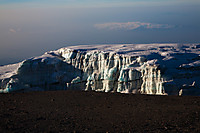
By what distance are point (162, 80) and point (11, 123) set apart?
15.0 metres

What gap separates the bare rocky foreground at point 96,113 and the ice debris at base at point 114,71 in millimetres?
4122

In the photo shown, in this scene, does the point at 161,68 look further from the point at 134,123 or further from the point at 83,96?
the point at 134,123

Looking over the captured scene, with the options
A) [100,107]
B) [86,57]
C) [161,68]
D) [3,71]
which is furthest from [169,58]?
[3,71]

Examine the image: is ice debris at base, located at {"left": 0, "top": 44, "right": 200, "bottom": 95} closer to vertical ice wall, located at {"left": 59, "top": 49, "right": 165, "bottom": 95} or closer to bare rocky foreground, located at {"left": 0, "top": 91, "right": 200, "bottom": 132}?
vertical ice wall, located at {"left": 59, "top": 49, "right": 165, "bottom": 95}

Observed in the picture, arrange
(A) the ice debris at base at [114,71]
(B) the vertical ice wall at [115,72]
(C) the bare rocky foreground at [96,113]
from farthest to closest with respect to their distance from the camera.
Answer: (B) the vertical ice wall at [115,72], (A) the ice debris at base at [114,71], (C) the bare rocky foreground at [96,113]

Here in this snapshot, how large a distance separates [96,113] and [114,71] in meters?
11.5

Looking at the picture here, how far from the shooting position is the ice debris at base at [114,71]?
25.0 m

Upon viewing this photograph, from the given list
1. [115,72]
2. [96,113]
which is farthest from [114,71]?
[96,113]

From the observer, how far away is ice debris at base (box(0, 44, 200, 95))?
25.0 m

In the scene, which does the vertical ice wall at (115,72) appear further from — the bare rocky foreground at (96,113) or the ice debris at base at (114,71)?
the bare rocky foreground at (96,113)

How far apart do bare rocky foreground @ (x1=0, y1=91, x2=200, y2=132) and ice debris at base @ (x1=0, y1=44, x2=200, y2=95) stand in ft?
13.5

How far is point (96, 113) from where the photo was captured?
16500 mm

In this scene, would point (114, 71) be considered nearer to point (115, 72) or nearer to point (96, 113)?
point (115, 72)

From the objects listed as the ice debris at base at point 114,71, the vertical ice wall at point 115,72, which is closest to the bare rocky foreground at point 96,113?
the ice debris at base at point 114,71
